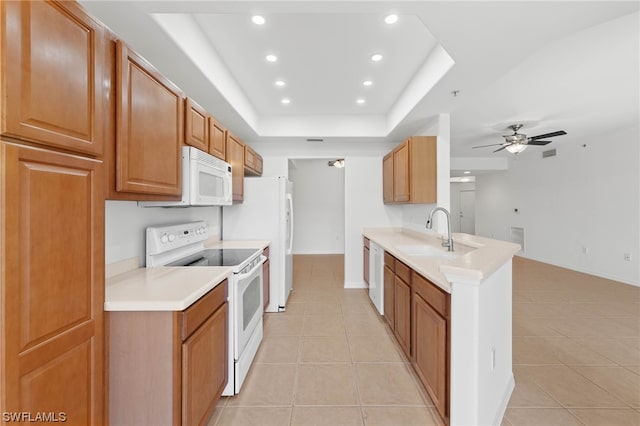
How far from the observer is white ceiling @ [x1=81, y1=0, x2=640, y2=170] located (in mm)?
1607

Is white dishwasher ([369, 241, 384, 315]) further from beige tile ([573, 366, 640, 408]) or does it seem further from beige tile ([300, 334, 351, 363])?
beige tile ([573, 366, 640, 408])

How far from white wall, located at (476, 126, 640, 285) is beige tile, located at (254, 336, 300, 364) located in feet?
19.5

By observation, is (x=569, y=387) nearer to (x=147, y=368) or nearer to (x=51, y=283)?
(x=147, y=368)

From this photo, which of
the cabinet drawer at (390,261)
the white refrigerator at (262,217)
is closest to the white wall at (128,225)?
the white refrigerator at (262,217)

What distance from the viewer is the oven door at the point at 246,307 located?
1.89 meters

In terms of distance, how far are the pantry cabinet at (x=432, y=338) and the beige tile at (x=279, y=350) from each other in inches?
42.8

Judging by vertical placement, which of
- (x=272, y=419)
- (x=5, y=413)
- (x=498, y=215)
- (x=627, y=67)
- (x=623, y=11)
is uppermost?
(x=627, y=67)

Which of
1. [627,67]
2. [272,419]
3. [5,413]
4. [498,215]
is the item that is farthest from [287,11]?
[498,215]

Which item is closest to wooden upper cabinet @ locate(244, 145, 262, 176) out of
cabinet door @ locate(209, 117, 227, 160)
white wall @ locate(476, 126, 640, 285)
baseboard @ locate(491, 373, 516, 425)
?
cabinet door @ locate(209, 117, 227, 160)

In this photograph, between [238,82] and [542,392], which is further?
[238,82]

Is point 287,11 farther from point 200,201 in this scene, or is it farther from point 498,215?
point 498,215

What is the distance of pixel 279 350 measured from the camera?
2.49 meters

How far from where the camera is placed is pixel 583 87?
3.07 metres

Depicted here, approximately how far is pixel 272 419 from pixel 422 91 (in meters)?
3.18
